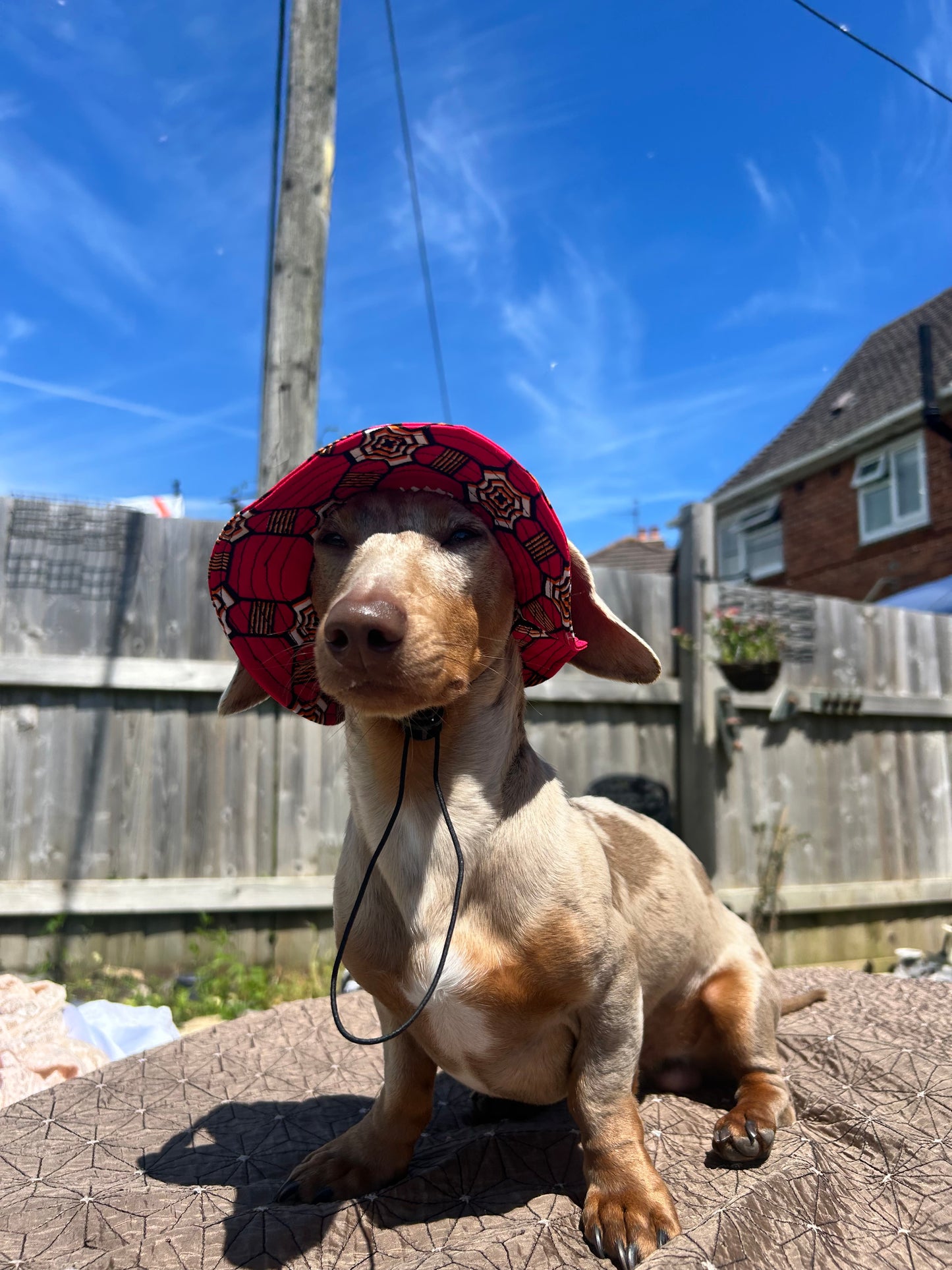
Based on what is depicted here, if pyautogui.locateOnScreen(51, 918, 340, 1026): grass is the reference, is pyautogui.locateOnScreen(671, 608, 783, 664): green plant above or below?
above

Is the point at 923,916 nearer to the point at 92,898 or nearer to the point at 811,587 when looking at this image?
the point at 92,898

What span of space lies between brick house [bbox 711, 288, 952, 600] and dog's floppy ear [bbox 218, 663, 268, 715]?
30.3ft

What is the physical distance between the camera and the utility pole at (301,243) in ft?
12.8

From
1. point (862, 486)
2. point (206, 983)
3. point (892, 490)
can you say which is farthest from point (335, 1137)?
point (862, 486)

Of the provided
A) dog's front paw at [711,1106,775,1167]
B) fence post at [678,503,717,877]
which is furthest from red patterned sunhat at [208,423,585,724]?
fence post at [678,503,717,877]

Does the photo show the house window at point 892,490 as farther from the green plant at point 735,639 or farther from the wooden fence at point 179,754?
the wooden fence at point 179,754

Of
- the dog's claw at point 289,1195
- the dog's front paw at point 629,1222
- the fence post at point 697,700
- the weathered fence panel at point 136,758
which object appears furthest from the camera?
the fence post at point 697,700

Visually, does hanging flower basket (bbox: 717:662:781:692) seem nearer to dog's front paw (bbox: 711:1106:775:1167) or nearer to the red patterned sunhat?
the red patterned sunhat

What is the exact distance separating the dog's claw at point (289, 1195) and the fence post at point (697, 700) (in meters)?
3.69

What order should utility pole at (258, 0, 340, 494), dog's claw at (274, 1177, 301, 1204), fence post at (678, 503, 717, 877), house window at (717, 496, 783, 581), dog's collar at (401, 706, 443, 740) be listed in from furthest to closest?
house window at (717, 496, 783, 581), fence post at (678, 503, 717, 877), utility pole at (258, 0, 340, 494), dog's claw at (274, 1177, 301, 1204), dog's collar at (401, 706, 443, 740)

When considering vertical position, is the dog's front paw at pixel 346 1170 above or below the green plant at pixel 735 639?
below

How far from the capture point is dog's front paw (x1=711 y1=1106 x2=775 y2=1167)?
1.82m

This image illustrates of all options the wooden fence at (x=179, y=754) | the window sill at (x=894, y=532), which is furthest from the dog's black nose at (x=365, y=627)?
the window sill at (x=894, y=532)

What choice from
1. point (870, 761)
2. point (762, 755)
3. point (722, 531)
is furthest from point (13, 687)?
point (722, 531)
